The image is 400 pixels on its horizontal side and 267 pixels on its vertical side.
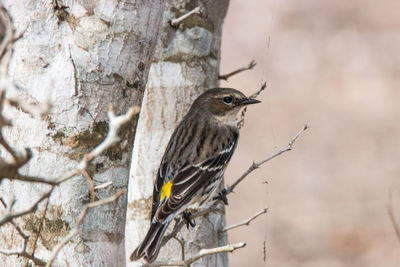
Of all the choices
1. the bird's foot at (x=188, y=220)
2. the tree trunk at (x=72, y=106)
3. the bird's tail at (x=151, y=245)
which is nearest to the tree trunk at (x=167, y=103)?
the bird's foot at (x=188, y=220)

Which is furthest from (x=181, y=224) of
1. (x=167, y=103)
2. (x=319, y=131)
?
(x=319, y=131)

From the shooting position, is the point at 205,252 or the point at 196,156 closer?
the point at 205,252

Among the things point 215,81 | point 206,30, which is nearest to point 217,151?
point 215,81

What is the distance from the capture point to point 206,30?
19.4ft

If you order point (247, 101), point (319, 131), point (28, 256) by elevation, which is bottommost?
point (28, 256)

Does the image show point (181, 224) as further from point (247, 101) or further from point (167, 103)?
point (247, 101)

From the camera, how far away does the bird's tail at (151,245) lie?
16.5ft

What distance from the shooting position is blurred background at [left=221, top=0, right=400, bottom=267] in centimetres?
1145

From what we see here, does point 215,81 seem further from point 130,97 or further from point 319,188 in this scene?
point 319,188

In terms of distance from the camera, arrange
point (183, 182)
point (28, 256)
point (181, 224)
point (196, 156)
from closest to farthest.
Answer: point (28, 256), point (181, 224), point (183, 182), point (196, 156)

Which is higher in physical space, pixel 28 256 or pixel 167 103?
pixel 167 103

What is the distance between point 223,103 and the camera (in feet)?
22.0

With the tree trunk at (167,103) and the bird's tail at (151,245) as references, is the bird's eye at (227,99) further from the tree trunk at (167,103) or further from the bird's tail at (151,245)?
the bird's tail at (151,245)

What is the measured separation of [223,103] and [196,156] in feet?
1.90
